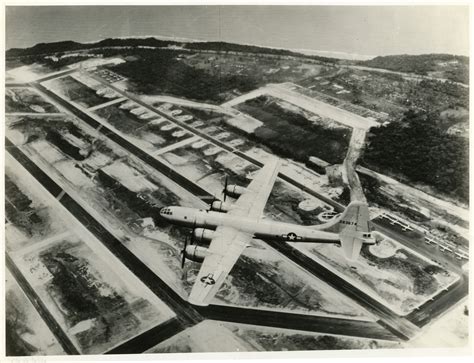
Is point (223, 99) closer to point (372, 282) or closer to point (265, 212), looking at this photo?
point (265, 212)

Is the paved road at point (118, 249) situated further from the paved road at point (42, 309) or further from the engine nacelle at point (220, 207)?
the engine nacelle at point (220, 207)

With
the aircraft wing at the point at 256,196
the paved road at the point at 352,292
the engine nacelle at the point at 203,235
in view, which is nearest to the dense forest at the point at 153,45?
the aircraft wing at the point at 256,196

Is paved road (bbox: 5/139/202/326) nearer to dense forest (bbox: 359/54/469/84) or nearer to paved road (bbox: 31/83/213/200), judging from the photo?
paved road (bbox: 31/83/213/200)

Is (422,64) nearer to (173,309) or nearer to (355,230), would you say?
(355,230)

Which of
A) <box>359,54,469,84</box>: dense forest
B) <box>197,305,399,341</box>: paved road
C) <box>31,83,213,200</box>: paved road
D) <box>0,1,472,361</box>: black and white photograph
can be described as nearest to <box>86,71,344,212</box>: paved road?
<box>0,1,472,361</box>: black and white photograph

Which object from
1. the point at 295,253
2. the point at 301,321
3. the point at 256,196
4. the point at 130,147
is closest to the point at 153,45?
the point at 130,147

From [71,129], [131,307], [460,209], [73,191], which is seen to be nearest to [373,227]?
[460,209]

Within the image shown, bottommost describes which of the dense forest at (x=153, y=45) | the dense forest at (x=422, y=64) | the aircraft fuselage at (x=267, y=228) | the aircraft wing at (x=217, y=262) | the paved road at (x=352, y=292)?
the paved road at (x=352, y=292)
